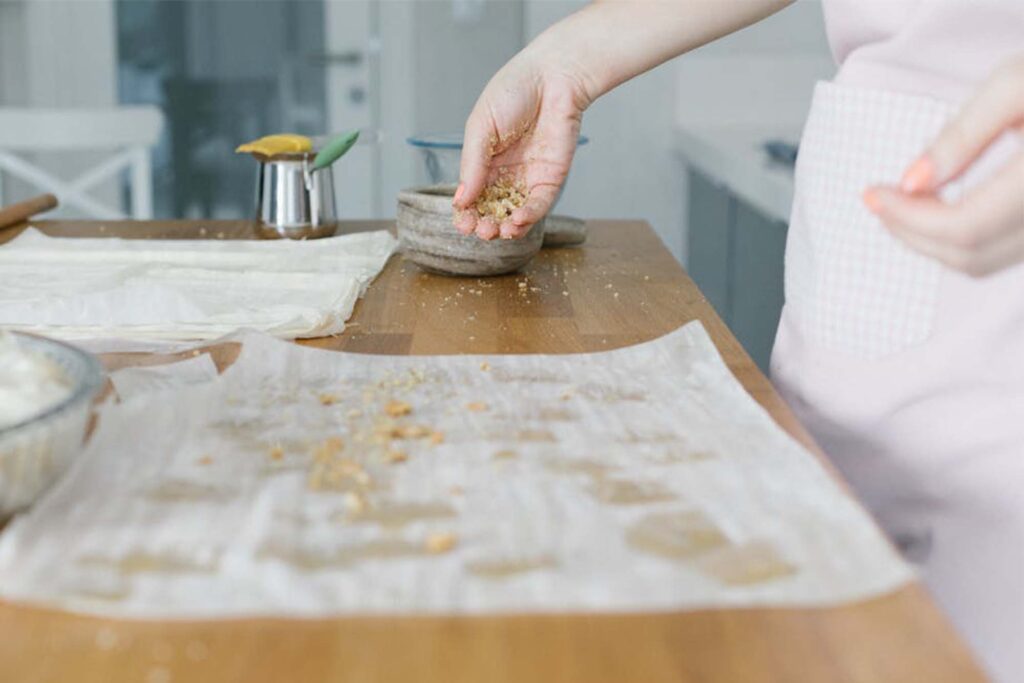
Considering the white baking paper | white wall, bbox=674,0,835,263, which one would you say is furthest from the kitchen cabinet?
the white baking paper

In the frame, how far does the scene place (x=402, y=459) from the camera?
0.71 metres

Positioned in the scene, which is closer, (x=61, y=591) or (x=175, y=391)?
(x=61, y=591)

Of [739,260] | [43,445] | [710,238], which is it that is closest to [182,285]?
[43,445]

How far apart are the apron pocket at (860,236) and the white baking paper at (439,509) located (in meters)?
0.18

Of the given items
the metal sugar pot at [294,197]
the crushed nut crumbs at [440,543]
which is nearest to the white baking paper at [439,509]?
the crushed nut crumbs at [440,543]

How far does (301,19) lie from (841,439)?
301cm

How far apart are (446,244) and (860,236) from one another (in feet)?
1.51

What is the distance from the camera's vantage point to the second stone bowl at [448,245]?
127 centimetres

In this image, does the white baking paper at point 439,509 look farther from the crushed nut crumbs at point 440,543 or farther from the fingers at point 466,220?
the fingers at point 466,220

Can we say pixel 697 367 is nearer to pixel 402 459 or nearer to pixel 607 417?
pixel 607 417

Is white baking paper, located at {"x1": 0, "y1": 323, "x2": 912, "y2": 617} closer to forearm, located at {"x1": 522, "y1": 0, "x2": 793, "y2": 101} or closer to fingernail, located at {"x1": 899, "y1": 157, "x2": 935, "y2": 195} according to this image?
fingernail, located at {"x1": 899, "y1": 157, "x2": 935, "y2": 195}

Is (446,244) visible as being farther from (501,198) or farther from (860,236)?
(860,236)

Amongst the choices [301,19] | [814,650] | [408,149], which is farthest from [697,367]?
[301,19]

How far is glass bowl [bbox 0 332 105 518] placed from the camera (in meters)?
0.59
